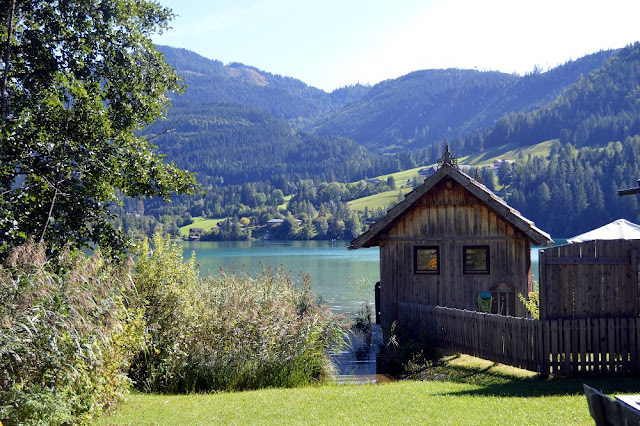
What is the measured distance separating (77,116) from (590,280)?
11.9 metres

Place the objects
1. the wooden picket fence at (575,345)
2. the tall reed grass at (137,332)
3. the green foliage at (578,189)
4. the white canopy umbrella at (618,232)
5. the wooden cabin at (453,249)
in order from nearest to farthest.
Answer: the tall reed grass at (137,332), the wooden picket fence at (575,345), the white canopy umbrella at (618,232), the wooden cabin at (453,249), the green foliage at (578,189)

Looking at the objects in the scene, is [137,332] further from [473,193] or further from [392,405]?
[473,193]

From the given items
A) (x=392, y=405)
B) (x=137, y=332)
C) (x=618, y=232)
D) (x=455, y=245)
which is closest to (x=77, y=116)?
(x=137, y=332)

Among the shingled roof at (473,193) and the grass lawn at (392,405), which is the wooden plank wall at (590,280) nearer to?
the grass lawn at (392,405)

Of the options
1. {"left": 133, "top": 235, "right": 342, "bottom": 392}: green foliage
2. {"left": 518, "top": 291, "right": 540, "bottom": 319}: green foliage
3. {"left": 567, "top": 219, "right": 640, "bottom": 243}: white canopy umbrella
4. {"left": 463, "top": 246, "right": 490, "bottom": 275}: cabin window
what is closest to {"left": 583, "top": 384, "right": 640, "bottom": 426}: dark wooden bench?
{"left": 133, "top": 235, "right": 342, "bottom": 392}: green foliage

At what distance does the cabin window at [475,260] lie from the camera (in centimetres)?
2088

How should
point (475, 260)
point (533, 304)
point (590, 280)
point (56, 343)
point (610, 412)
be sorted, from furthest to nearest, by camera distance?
point (475, 260), point (533, 304), point (590, 280), point (56, 343), point (610, 412)

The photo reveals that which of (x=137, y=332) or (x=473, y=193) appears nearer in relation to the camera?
(x=137, y=332)

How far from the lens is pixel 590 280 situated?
1415 cm

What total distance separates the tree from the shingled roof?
695 centimetres

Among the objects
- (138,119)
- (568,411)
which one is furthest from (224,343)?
(568,411)

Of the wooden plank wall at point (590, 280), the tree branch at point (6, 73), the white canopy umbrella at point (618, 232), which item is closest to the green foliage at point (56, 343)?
the tree branch at point (6, 73)

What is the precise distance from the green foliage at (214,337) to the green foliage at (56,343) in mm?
2451

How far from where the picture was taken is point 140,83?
54.0 ft
